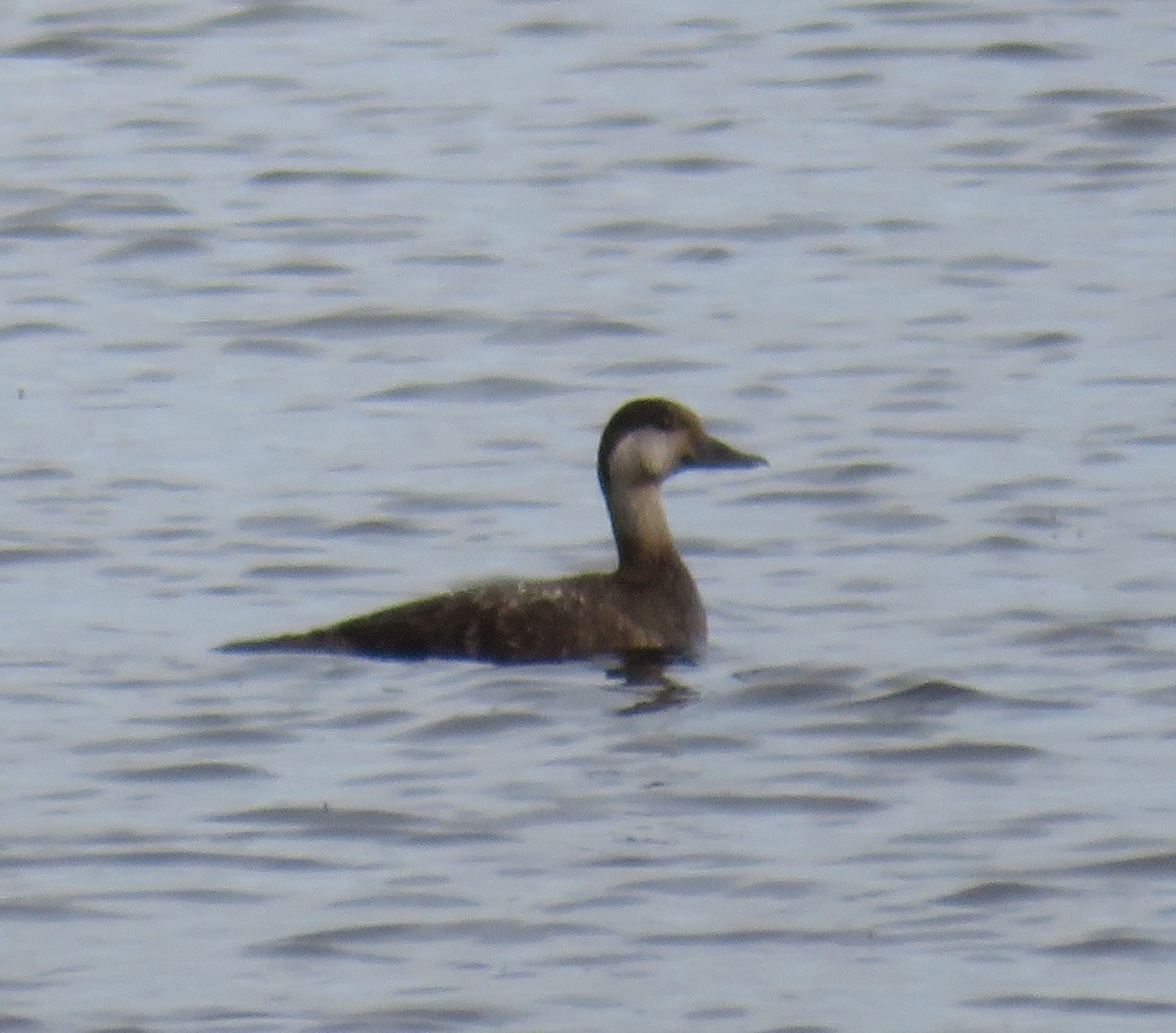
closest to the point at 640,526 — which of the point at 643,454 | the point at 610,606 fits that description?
the point at 643,454

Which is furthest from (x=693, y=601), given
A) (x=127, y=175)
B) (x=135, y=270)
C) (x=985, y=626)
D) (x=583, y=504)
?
(x=127, y=175)

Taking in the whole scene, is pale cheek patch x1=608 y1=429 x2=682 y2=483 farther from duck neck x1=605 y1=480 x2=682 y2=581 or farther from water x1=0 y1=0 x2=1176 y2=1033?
water x1=0 y1=0 x2=1176 y2=1033

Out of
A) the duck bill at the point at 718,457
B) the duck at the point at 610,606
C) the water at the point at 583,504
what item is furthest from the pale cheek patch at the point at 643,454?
the water at the point at 583,504

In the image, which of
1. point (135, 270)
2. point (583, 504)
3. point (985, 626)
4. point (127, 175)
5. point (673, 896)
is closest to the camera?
point (673, 896)

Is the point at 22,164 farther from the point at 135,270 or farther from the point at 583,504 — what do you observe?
the point at 583,504

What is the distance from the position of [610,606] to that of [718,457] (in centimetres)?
91

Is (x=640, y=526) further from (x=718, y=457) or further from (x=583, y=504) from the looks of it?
(x=583, y=504)

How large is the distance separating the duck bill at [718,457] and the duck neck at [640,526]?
0.17 m

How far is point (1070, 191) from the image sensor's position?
61.0 feet

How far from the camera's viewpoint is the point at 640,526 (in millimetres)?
12172

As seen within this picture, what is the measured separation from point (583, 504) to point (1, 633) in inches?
103

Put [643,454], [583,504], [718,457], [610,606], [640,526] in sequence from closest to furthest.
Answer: [610,606] < [640,526] < [643,454] < [718,457] < [583,504]

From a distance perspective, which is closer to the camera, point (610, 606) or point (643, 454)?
point (610, 606)

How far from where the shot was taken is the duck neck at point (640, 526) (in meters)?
12.0
